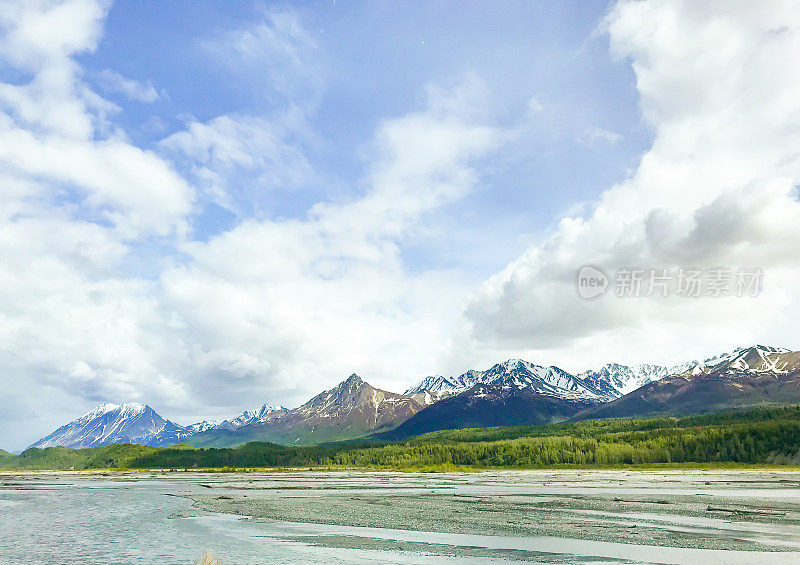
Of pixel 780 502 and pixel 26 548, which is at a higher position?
pixel 26 548

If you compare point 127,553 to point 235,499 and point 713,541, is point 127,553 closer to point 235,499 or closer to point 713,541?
point 713,541

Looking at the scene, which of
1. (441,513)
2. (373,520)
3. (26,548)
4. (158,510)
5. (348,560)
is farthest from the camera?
(158,510)

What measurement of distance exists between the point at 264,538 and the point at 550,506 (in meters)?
41.3

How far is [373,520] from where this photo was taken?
59688 millimetres

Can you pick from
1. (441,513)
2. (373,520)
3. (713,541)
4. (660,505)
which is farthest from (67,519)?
(660,505)

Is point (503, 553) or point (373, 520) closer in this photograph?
point (503, 553)

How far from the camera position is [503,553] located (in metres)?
37.8

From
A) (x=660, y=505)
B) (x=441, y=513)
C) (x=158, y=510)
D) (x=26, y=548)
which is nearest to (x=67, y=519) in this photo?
(x=158, y=510)

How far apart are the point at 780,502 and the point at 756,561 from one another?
48779 millimetres

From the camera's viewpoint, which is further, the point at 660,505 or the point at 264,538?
the point at 660,505

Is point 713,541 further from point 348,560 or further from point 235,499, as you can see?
point 235,499

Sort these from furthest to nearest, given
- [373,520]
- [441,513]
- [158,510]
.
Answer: [158,510], [441,513], [373,520]

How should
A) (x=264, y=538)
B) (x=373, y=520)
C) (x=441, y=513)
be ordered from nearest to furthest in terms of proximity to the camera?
(x=264, y=538), (x=373, y=520), (x=441, y=513)

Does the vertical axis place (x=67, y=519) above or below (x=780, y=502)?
above
